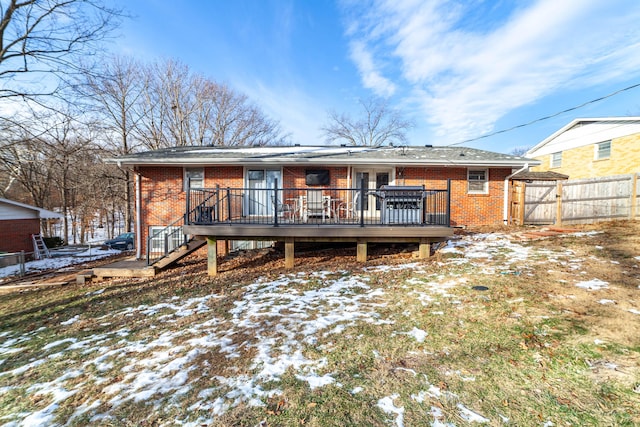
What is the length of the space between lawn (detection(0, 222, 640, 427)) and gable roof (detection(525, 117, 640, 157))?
11.9m

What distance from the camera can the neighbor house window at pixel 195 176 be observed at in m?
9.72

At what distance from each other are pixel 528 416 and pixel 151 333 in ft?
15.5

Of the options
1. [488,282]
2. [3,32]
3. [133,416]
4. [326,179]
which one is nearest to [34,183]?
[3,32]

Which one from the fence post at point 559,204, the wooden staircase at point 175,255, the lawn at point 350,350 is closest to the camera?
the lawn at point 350,350

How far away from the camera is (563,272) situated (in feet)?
16.3

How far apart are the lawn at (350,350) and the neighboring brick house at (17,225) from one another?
511 inches

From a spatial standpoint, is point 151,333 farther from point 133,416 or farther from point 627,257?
point 627,257

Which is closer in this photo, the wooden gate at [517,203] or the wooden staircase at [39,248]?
the wooden gate at [517,203]

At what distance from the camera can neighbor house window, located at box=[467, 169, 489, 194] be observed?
9812 millimetres

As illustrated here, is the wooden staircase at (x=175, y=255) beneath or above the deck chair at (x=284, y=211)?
beneath

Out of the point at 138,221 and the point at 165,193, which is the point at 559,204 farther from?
the point at 138,221

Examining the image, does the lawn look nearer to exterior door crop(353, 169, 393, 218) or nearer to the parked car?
exterior door crop(353, 169, 393, 218)

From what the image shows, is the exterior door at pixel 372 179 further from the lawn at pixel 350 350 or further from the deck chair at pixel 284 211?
the lawn at pixel 350 350

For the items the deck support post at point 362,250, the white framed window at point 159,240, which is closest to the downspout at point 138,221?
the white framed window at point 159,240
